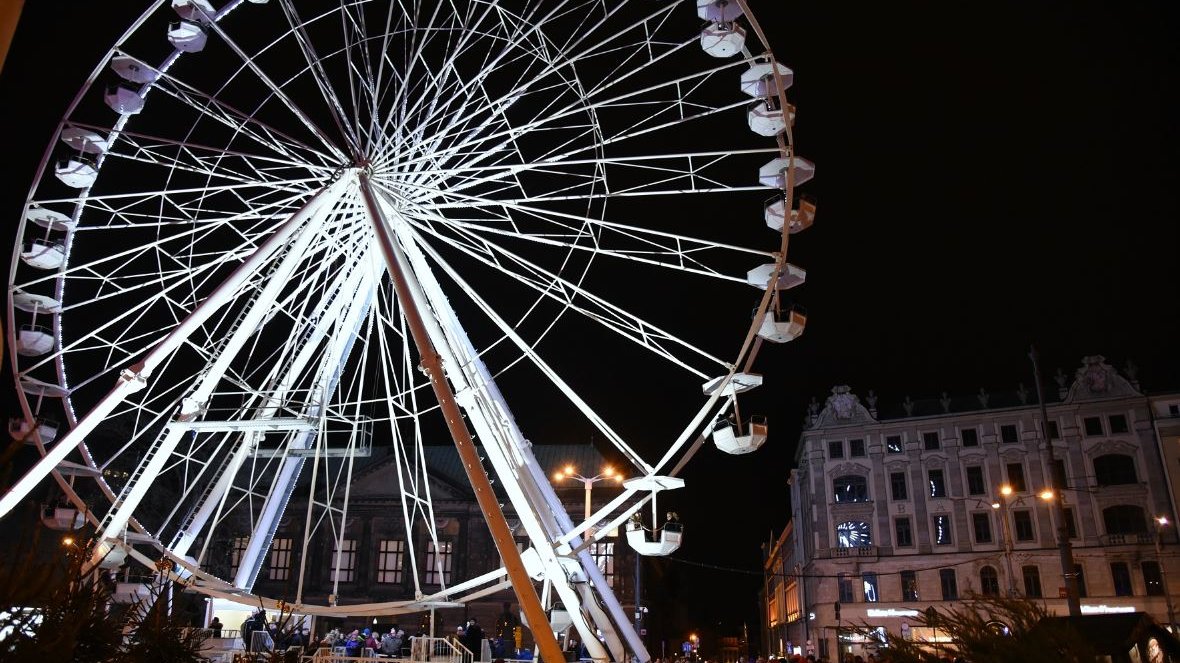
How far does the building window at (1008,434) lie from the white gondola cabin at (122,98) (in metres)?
50.5

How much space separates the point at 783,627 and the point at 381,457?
42.1 metres

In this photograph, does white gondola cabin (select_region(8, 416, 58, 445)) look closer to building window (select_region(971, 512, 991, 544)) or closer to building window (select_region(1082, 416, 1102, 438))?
building window (select_region(971, 512, 991, 544))

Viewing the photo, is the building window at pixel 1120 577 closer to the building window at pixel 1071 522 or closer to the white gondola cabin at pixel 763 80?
the building window at pixel 1071 522

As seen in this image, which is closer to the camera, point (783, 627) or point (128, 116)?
point (128, 116)

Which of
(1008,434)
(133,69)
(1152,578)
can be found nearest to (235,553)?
(133,69)

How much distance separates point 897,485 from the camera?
53156 mm

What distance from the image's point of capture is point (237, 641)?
2191cm

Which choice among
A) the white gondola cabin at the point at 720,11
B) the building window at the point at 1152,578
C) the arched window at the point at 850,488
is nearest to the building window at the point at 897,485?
the arched window at the point at 850,488

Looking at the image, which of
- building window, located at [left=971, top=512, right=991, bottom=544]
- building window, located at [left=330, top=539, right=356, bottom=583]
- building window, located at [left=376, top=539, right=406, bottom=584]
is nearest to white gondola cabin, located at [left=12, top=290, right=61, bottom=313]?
building window, located at [left=376, top=539, right=406, bottom=584]

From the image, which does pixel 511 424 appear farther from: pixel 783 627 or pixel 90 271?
pixel 783 627

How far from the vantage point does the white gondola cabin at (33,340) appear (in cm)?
1689

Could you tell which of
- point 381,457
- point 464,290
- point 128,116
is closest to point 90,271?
point 128,116

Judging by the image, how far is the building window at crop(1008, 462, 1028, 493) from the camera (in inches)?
1962

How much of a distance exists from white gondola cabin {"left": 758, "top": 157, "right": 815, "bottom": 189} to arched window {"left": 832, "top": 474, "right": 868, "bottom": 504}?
4299 centimetres
